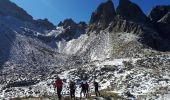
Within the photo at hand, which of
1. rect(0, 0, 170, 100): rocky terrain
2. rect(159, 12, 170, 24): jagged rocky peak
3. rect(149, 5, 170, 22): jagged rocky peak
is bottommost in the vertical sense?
rect(0, 0, 170, 100): rocky terrain

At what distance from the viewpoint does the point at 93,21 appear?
165m

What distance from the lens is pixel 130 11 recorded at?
140125 millimetres

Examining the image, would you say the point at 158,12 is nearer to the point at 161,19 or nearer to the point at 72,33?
the point at 161,19

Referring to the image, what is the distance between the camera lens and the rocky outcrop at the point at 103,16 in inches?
5852

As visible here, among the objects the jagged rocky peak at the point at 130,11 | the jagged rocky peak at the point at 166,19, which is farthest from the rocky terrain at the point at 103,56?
the jagged rocky peak at the point at 166,19

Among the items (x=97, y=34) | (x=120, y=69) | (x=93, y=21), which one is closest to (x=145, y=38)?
(x=97, y=34)

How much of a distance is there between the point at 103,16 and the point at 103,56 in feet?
163

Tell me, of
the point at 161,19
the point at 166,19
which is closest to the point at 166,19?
the point at 166,19

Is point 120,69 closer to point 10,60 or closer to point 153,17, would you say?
→ point 10,60

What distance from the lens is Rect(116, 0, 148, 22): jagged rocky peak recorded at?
137375mm

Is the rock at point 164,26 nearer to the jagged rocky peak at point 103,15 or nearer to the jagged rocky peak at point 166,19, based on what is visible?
the jagged rocky peak at point 166,19

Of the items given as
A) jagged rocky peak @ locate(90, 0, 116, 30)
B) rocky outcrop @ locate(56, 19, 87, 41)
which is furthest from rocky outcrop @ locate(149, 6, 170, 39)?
rocky outcrop @ locate(56, 19, 87, 41)

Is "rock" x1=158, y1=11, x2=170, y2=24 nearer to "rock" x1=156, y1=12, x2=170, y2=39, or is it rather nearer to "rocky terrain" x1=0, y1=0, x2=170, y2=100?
"rock" x1=156, y1=12, x2=170, y2=39

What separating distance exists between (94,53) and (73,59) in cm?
799
